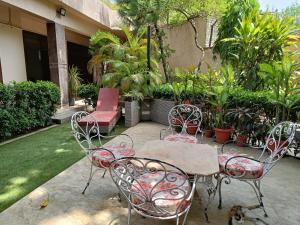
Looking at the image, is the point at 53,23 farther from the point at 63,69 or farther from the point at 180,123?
the point at 180,123

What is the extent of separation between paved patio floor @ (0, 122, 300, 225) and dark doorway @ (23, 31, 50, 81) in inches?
302

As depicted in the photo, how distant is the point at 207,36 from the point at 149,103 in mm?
5189

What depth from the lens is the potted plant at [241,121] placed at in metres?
4.79

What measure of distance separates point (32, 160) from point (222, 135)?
3.75 metres

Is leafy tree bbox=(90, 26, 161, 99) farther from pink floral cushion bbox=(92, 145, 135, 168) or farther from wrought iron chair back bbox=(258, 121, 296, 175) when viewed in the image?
wrought iron chair back bbox=(258, 121, 296, 175)

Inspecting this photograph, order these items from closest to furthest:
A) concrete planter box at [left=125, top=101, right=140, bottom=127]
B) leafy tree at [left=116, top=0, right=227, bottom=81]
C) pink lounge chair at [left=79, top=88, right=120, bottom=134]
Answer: pink lounge chair at [left=79, top=88, right=120, bottom=134]
concrete planter box at [left=125, top=101, right=140, bottom=127]
leafy tree at [left=116, top=0, right=227, bottom=81]

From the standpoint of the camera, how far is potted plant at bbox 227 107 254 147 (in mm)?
4789

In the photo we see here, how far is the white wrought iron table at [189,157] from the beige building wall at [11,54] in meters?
6.80

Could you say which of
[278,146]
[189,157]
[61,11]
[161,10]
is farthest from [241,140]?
[61,11]

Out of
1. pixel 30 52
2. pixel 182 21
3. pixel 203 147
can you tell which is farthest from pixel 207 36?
pixel 203 147

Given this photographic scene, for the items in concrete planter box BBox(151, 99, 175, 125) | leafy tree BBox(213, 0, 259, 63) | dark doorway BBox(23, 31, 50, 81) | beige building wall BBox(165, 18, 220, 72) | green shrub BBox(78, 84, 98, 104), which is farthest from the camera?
beige building wall BBox(165, 18, 220, 72)

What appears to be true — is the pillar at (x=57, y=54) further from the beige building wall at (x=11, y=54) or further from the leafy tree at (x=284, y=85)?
the leafy tree at (x=284, y=85)

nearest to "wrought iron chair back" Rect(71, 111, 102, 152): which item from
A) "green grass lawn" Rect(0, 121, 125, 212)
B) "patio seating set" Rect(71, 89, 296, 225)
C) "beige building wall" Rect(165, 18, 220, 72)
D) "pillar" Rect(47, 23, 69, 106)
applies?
"patio seating set" Rect(71, 89, 296, 225)

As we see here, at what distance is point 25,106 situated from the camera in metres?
5.40
